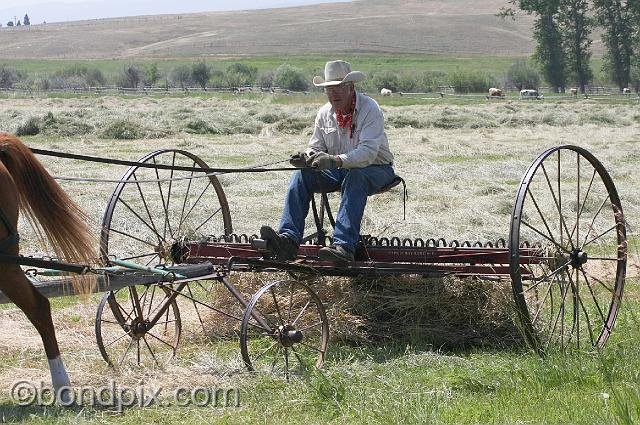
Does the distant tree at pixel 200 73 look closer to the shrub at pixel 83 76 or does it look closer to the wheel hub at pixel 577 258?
the shrub at pixel 83 76

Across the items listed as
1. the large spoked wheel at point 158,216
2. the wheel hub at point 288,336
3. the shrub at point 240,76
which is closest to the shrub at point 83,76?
the shrub at point 240,76

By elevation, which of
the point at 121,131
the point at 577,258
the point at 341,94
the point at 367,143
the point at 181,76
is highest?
the point at 341,94

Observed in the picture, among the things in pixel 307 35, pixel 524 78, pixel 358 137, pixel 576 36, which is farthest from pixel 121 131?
pixel 307 35

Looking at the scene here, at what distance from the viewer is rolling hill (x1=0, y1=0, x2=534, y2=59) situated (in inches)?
4614

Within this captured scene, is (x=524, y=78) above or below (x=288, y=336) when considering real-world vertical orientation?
below

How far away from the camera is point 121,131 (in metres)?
23.8


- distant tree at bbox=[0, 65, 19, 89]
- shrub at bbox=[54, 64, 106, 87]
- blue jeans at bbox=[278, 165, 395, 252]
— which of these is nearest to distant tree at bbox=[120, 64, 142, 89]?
shrub at bbox=[54, 64, 106, 87]

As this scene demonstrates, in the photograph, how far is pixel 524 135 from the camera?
83.7 feet

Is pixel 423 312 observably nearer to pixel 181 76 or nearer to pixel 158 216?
pixel 158 216

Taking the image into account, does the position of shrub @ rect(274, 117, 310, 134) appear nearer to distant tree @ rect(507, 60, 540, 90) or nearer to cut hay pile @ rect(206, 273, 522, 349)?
cut hay pile @ rect(206, 273, 522, 349)

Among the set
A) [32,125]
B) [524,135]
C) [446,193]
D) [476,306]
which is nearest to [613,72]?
[524,135]

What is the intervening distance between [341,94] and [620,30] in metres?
62.4

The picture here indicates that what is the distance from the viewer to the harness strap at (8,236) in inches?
226

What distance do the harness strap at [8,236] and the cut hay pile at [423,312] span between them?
7.00ft
